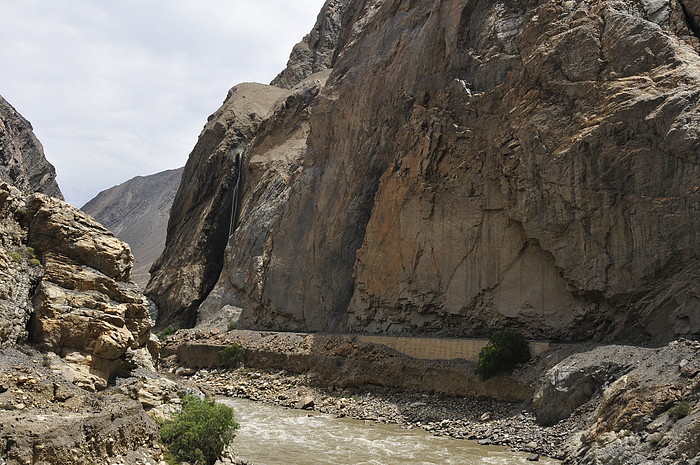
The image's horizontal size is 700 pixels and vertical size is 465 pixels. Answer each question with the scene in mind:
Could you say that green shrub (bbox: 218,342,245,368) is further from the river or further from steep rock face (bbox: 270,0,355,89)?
steep rock face (bbox: 270,0,355,89)

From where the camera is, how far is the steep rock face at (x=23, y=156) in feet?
213

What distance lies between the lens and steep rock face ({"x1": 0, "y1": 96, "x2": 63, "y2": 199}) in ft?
213

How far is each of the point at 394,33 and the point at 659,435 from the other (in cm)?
4218

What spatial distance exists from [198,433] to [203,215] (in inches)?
2438

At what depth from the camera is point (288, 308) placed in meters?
52.8

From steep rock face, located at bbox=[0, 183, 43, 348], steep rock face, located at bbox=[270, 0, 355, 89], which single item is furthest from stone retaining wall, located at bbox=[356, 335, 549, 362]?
steep rock face, located at bbox=[270, 0, 355, 89]

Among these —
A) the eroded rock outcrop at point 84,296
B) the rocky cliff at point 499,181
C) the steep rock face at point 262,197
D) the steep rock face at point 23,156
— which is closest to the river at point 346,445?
the eroded rock outcrop at point 84,296

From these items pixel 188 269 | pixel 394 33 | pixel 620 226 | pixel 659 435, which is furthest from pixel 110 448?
pixel 188 269

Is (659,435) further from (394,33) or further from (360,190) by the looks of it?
(394,33)

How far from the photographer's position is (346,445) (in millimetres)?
25453

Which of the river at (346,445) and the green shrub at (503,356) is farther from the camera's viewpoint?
the green shrub at (503,356)

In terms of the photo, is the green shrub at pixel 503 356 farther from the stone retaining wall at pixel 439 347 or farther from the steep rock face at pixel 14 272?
the steep rock face at pixel 14 272

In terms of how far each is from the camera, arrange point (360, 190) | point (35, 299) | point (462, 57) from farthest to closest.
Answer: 1. point (360, 190)
2. point (462, 57)
3. point (35, 299)

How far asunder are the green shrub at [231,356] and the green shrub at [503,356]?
2035cm
